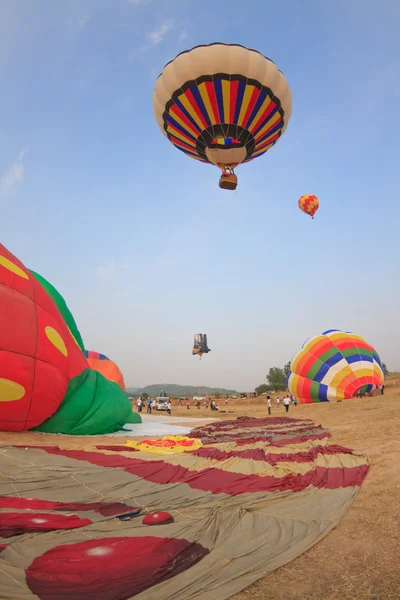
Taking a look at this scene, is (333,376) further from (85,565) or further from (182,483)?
(85,565)

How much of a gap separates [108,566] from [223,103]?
14124mm

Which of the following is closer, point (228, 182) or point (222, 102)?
point (222, 102)

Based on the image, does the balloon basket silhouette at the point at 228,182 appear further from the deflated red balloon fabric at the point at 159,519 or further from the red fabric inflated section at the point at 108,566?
the red fabric inflated section at the point at 108,566

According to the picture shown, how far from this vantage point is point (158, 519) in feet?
10.9

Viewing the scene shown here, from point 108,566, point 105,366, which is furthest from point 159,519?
point 105,366

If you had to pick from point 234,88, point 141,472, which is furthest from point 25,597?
point 234,88

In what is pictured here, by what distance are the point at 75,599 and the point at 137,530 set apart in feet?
3.15

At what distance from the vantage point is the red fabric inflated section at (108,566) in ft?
7.41

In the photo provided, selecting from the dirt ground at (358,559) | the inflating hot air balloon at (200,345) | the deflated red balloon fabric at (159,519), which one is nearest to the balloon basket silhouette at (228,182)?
the dirt ground at (358,559)

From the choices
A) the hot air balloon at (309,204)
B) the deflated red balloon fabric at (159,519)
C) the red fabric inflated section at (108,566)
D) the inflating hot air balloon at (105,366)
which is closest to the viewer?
the red fabric inflated section at (108,566)

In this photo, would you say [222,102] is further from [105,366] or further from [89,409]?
[105,366]

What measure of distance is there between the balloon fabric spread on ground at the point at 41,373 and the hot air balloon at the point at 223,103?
8.72m

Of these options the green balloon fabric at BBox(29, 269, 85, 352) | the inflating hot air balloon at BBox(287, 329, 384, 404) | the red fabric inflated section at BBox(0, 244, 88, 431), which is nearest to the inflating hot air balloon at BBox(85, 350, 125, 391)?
the green balloon fabric at BBox(29, 269, 85, 352)

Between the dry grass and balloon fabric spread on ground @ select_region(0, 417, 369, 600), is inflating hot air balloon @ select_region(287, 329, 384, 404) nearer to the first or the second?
balloon fabric spread on ground @ select_region(0, 417, 369, 600)
